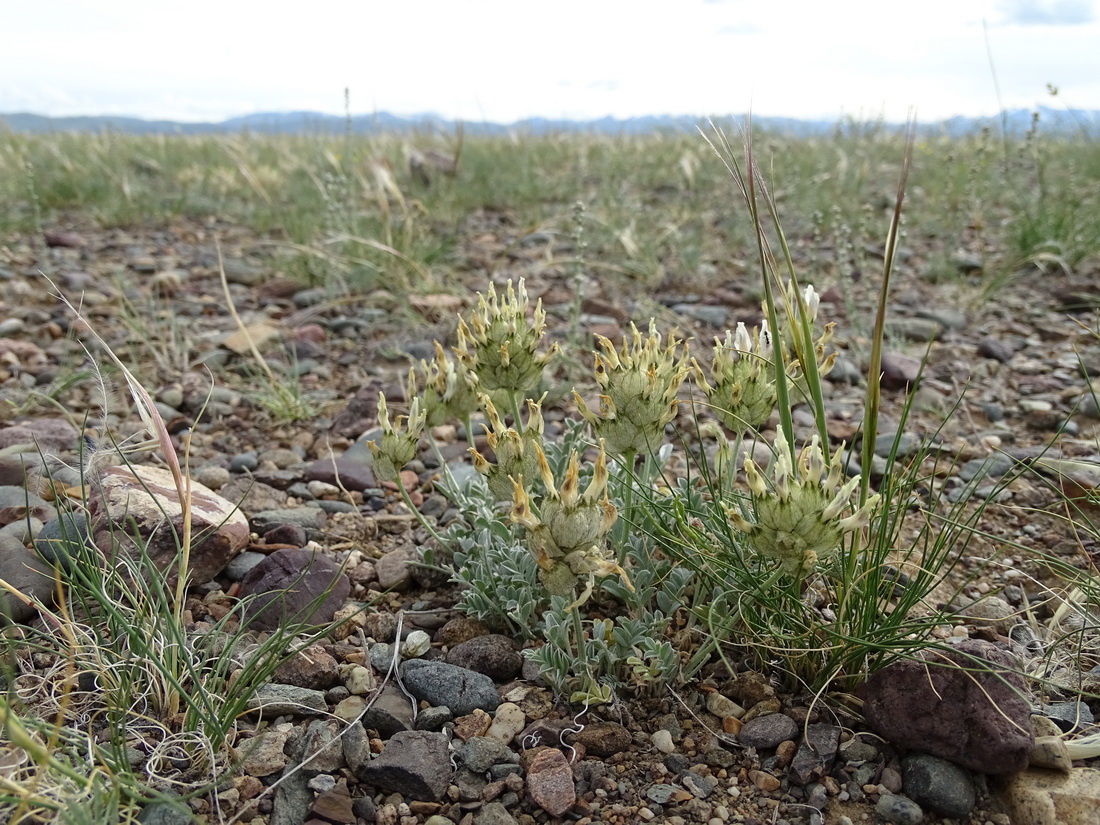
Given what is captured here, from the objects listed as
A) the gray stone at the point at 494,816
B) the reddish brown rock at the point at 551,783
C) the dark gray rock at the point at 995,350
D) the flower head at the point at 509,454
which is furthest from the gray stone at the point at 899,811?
the dark gray rock at the point at 995,350

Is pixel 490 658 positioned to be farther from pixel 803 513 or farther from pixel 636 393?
pixel 803 513

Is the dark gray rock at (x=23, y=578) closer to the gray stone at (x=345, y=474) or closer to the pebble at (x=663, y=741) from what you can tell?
the gray stone at (x=345, y=474)

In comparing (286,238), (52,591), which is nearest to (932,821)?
(52,591)

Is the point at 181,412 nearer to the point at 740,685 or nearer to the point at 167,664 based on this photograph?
the point at 167,664

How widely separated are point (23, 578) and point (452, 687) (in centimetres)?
115

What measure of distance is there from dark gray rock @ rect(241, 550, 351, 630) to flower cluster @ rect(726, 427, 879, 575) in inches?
45.3

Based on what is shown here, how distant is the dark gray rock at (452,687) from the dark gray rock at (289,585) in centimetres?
36

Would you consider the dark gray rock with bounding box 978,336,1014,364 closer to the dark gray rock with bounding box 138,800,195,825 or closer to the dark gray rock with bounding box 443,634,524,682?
the dark gray rock with bounding box 443,634,524,682

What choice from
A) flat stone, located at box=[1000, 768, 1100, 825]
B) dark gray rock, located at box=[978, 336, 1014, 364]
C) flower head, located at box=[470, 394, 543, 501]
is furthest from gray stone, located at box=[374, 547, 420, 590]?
dark gray rock, located at box=[978, 336, 1014, 364]

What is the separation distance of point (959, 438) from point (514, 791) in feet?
7.89

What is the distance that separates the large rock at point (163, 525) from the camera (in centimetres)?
227

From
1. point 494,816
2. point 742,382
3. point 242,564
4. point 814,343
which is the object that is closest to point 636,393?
point 742,382

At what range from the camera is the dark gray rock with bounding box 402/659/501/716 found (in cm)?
194

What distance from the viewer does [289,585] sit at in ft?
7.39
